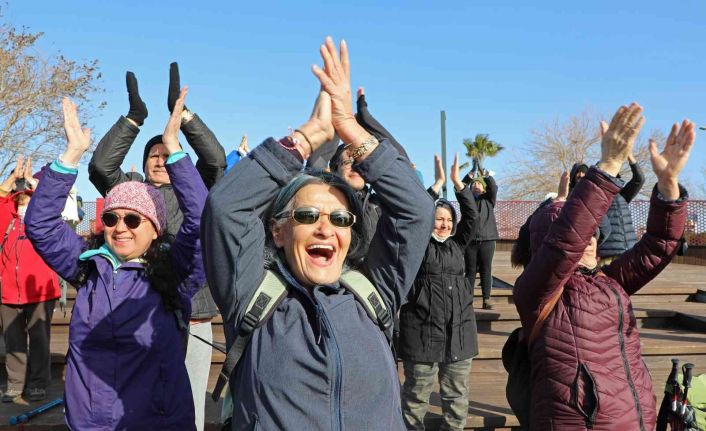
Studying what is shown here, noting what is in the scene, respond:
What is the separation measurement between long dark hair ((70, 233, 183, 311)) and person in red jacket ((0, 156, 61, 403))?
2.80 meters

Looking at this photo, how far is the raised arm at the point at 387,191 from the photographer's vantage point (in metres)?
1.88

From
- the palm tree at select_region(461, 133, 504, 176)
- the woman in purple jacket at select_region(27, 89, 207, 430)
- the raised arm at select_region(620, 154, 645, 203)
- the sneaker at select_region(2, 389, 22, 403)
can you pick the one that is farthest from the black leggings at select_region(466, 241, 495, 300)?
the palm tree at select_region(461, 133, 504, 176)

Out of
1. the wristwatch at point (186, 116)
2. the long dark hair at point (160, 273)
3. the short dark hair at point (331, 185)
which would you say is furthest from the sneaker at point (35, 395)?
the short dark hair at point (331, 185)

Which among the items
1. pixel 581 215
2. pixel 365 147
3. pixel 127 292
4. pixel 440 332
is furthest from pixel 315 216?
pixel 440 332

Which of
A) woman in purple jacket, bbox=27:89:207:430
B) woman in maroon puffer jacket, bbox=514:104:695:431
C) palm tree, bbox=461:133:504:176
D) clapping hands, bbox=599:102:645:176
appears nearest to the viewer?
clapping hands, bbox=599:102:645:176

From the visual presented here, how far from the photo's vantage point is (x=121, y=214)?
9.35ft

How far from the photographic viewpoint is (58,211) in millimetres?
2824

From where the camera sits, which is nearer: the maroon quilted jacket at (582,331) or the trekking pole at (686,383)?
the maroon quilted jacket at (582,331)

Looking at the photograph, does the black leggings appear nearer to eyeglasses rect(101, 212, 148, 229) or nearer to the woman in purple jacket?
the woman in purple jacket

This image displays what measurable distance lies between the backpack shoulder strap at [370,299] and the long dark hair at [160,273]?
1182 mm

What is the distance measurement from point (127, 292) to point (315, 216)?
1.31 metres

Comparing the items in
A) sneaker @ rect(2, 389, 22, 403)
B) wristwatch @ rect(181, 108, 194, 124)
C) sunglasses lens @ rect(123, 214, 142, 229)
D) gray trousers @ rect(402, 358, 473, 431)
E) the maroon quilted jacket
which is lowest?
sneaker @ rect(2, 389, 22, 403)

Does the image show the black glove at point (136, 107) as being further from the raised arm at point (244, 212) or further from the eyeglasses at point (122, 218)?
the raised arm at point (244, 212)

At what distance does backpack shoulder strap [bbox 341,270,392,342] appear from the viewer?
74.0 inches
